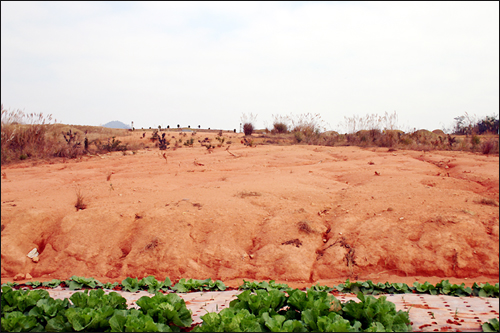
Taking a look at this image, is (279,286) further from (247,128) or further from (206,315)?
(247,128)

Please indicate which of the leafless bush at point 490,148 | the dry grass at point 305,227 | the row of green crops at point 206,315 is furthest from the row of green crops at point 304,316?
the leafless bush at point 490,148

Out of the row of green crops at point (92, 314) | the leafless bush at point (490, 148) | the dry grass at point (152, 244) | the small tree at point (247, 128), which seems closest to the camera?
the row of green crops at point (92, 314)

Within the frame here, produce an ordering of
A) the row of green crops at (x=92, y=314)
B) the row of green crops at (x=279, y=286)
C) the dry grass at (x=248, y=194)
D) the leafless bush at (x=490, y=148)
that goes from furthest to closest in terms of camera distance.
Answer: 1. the leafless bush at (x=490, y=148)
2. the dry grass at (x=248, y=194)
3. the row of green crops at (x=279, y=286)
4. the row of green crops at (x=92, y=314)

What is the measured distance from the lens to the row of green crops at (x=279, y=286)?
3086 mm

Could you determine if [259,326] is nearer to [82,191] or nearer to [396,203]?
[396,203]

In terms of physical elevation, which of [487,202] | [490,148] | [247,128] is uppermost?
[247,128]

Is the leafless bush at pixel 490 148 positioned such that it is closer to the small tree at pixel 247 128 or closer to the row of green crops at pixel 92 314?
the row of green crops at pixel 92 314

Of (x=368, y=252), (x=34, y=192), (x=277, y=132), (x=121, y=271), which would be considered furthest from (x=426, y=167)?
(x=277, y=132)

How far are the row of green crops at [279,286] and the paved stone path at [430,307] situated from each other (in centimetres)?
10

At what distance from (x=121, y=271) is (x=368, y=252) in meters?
2.57

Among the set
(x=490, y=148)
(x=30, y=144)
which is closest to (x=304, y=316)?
(x=490, y=148)

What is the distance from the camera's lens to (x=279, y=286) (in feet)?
10.7

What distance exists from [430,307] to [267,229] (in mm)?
2023

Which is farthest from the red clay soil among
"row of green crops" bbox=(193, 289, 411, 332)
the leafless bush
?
the leafless bush
